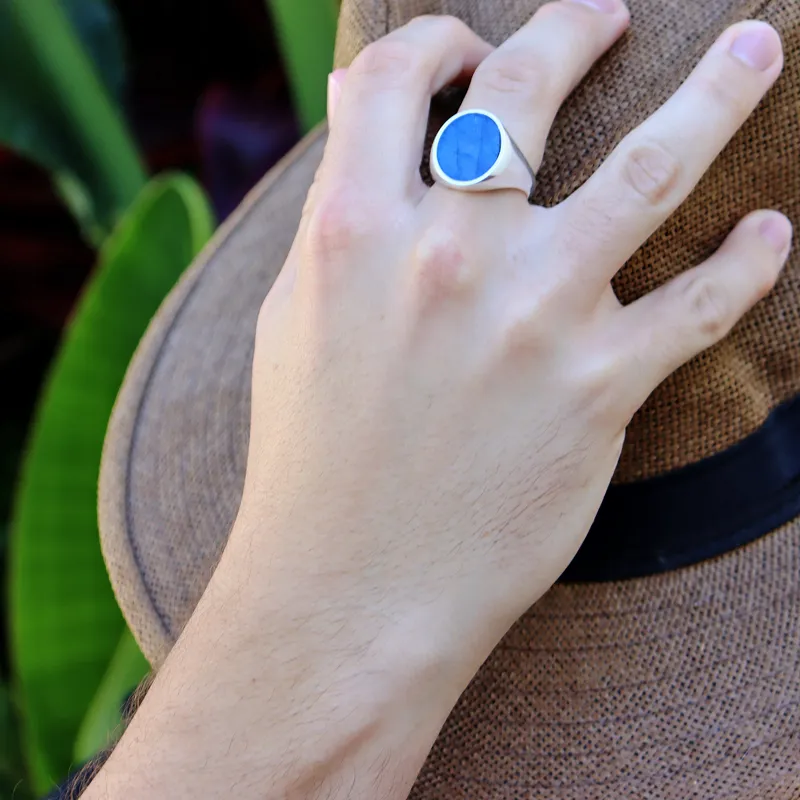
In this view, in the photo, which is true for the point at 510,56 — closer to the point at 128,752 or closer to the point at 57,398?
the point at 128,752

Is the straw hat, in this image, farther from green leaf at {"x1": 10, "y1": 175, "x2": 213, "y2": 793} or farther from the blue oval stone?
green leaf at {"x1": 10, "y1": 175, "x2": 213, "y2": 793}

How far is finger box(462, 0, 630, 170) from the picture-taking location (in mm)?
447

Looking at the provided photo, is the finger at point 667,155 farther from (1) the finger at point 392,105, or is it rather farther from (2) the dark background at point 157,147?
(2) the dark background at point 157,147

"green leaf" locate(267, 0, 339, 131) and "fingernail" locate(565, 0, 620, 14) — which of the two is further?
"green leaf" locate(267, 0, 339, 131)

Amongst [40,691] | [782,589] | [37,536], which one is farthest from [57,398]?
[782,589]

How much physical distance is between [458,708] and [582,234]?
321 millimetres

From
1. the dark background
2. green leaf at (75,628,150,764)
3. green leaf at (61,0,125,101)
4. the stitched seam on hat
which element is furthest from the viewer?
the dark background

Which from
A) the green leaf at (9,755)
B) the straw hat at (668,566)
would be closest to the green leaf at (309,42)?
the straw hat at (668,566)

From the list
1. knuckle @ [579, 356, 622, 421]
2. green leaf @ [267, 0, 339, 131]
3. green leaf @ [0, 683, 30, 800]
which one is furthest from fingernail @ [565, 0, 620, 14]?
green leaf @ [0, 683, 30, 800]

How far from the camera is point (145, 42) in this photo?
1.81 meters

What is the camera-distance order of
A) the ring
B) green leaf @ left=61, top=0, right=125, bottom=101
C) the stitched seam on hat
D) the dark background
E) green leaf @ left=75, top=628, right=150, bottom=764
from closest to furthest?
Result: the ring, the stitched seam on hat, green leaf @ left=75, top=628, right=150, bottom=764, green leaf @ left=61, top=0, right=125, bottom=101, the dark background

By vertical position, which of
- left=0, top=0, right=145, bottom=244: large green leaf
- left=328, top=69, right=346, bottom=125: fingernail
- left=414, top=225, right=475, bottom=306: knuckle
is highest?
left=0, top=0, right=145, bottom=244: large green leaf

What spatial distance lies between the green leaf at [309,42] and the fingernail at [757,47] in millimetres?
816

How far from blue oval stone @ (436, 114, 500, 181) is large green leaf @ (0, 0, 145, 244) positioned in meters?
0.96
